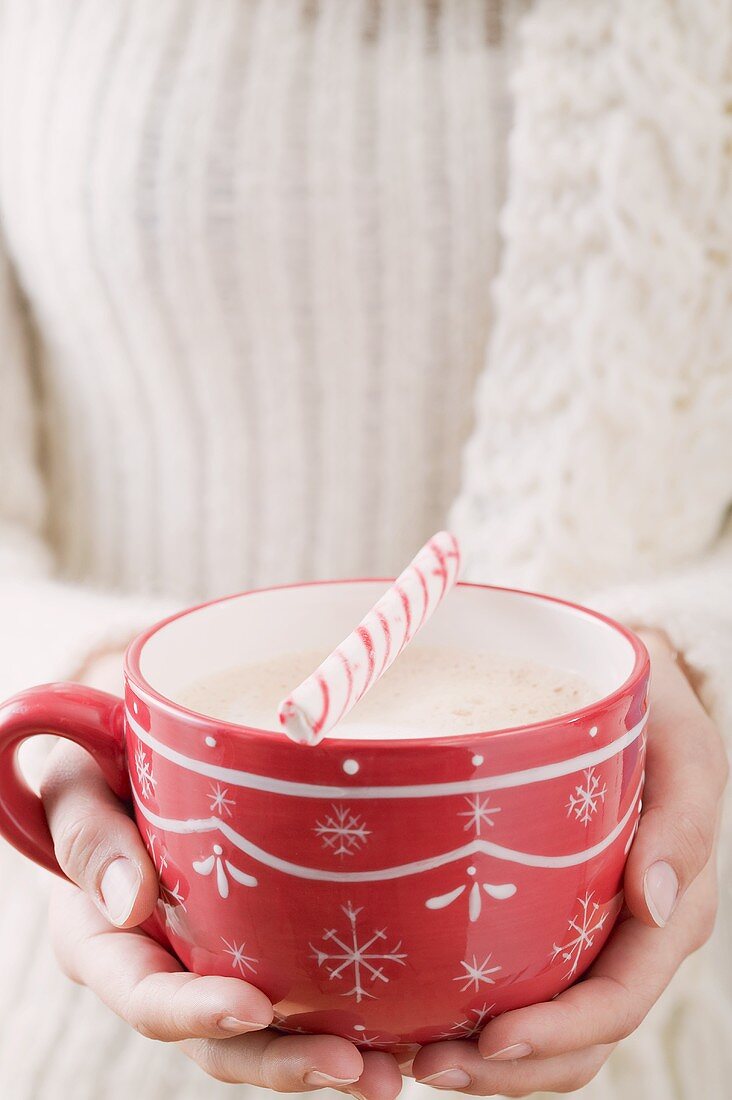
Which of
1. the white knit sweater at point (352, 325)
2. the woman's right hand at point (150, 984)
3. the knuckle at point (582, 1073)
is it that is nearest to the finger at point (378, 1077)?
the woman's right hand at point (150, 984)

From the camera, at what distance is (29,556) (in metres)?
0.83

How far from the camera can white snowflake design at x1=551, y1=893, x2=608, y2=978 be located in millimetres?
340

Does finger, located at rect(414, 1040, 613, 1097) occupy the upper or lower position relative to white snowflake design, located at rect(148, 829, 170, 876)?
lower

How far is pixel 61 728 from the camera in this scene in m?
0.37

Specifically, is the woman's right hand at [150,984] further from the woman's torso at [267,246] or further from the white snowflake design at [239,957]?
the woman's torso at [267,246]

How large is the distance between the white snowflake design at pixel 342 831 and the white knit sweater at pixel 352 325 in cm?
A: 29

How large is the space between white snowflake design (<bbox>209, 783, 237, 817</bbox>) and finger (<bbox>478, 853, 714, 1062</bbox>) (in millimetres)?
123

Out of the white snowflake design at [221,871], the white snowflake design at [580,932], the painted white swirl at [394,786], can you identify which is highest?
the painted white swirl at [394,786]

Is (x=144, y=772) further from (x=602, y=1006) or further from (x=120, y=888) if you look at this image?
(x=602, y=1006)

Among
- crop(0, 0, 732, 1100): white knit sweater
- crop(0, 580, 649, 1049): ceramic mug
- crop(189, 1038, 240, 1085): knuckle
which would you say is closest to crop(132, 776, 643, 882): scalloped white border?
crop(0, 580, 649, 1049): ceramic mug

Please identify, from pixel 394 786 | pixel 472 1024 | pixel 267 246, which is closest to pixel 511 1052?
pixel 472 1024

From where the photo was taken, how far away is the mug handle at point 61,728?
37cm

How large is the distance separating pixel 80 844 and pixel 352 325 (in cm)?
50

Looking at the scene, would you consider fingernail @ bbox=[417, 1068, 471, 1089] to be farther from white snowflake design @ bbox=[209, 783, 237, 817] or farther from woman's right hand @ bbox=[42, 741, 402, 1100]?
white snowflake design @ bbox=[209, 783, 237, 817]
